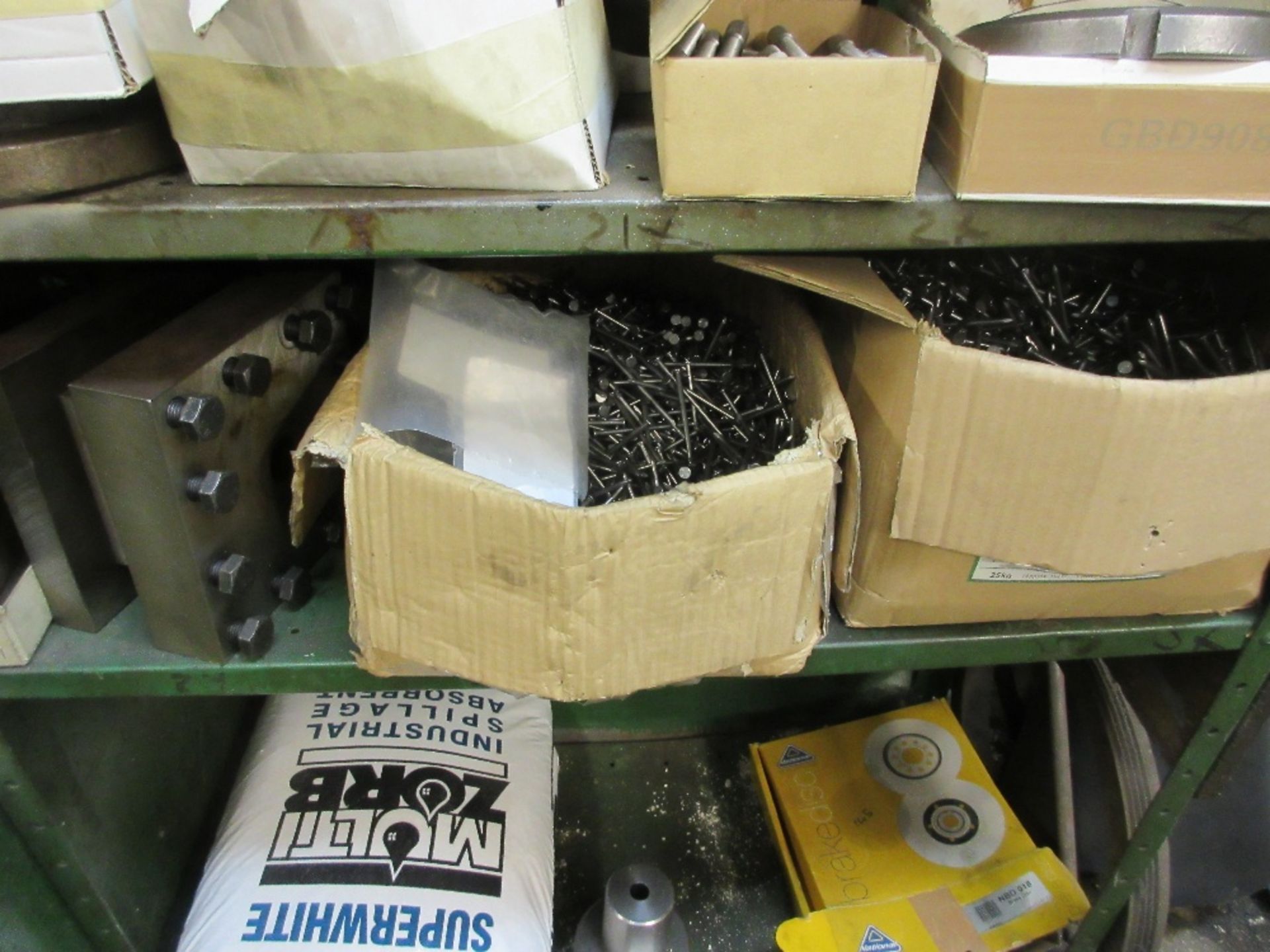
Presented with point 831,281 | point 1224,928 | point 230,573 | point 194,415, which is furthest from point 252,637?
point 1224,928

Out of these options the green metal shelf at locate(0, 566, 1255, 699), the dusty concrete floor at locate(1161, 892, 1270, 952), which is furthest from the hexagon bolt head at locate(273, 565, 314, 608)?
the dusty concrete floor at locate(1161, 892, 1270, 952)

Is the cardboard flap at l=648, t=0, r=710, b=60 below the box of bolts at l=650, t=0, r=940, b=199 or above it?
above

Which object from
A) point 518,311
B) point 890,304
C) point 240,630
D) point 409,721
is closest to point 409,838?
point 409,721

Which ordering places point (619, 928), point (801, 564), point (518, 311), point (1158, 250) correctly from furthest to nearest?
point (619, 928) → point (1158, 250) → point (518, 311) → point (801, 564)

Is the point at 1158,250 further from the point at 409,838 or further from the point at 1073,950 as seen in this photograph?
the point at 409,838

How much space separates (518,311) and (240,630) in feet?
1.34

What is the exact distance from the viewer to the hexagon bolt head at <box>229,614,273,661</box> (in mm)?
720

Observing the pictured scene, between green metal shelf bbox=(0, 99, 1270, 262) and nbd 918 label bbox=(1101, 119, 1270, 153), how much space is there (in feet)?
0.15

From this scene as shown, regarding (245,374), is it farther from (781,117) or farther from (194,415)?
(781,117)

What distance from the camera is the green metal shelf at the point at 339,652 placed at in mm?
727

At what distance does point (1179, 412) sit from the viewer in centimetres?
60

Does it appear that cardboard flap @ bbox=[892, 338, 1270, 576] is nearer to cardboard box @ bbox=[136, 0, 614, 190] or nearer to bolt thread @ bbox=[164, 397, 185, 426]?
cardboard box @ bbox=[136, 0, 614, 190]

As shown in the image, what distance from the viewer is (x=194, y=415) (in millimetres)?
614

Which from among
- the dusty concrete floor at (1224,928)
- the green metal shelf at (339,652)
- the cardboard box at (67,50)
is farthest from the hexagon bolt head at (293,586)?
the dusty concrete floor at (1224,928)
